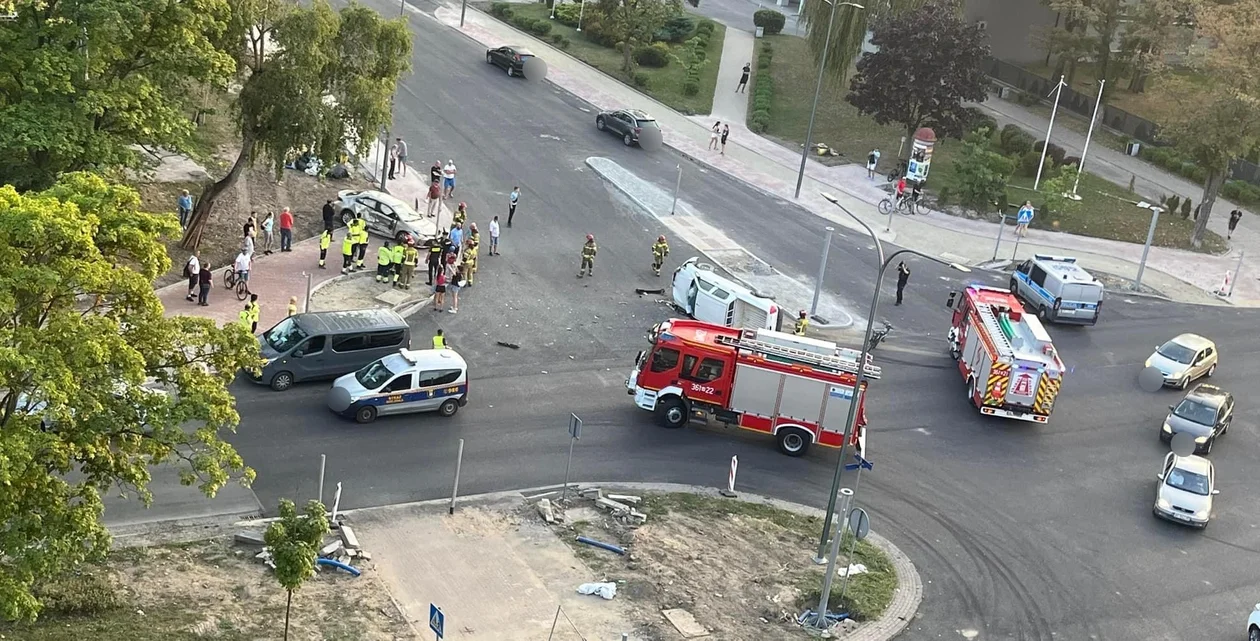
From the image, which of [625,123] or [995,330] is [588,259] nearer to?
[995,330]

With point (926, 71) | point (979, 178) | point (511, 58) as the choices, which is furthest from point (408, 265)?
point (926, 71)

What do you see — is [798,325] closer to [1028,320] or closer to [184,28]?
[1028,320]

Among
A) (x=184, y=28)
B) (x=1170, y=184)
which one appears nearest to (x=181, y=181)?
(x=184, y=28)

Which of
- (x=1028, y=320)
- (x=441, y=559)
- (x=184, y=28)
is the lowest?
(x=441, y=559)

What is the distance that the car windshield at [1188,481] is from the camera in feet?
103

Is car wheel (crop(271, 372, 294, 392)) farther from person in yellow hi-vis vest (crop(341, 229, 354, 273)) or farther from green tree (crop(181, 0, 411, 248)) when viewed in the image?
green tree (crop(181, 0, 411, 248))

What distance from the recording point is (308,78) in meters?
37.5

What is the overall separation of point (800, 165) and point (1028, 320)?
71.4 feet

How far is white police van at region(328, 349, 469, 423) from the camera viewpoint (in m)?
30.6

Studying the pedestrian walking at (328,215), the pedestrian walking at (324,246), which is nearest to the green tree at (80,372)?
the pedestrian walking at (324,246)

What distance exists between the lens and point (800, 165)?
57906 millimetres

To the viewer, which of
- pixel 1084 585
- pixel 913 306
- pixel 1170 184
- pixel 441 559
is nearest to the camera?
pixel 441 559

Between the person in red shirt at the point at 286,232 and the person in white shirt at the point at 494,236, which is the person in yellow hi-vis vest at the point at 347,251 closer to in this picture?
the person in red shirt at the point at 286,232

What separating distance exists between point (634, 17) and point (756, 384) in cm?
3887
